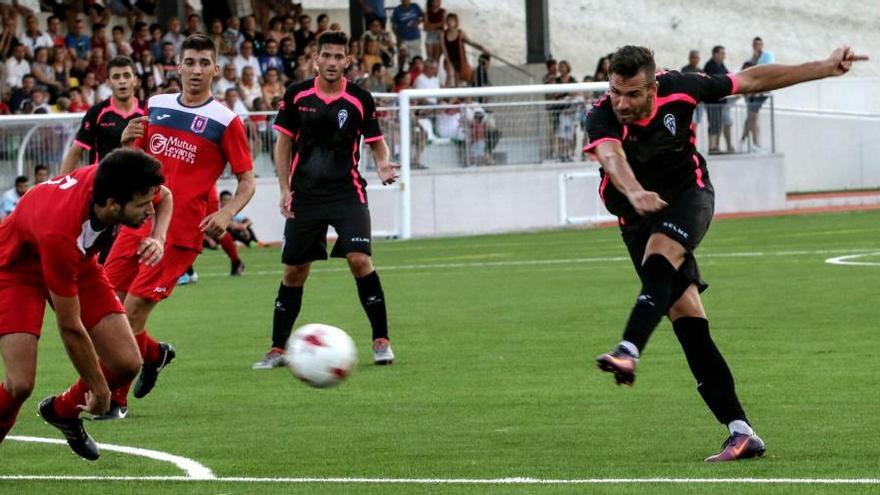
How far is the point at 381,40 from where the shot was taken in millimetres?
34125

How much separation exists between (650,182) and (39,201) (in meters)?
2.90

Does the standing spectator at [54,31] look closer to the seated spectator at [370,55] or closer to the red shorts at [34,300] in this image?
the seated spectator at [370,55]

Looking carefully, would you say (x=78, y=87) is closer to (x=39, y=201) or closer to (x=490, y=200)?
(x=490, y=200)

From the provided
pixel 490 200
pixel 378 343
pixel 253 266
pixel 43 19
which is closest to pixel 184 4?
pixel 43 19

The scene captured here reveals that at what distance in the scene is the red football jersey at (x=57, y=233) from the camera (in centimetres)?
746

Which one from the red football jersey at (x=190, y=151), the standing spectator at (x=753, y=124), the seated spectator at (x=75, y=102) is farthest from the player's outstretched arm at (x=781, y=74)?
the standing spectator at (x=753, y=124)

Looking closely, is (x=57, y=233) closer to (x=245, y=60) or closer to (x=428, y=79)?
(x=245, y=60)

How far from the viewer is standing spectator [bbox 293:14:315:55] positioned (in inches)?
1292

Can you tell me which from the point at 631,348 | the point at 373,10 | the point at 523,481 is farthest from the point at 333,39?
the point at 373,10

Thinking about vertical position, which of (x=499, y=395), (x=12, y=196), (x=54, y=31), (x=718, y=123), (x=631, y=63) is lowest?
(x=499, y=395)

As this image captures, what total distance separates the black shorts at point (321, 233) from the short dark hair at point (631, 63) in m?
4.83

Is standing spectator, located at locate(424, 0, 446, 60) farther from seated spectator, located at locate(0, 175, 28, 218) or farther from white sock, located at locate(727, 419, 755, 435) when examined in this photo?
white sock, located at locate(727, 419, 755, 435)

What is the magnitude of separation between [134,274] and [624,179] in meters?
3.89

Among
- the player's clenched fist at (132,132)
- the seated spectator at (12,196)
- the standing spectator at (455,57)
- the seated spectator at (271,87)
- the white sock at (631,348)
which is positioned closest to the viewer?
the white sock at (631,348)
